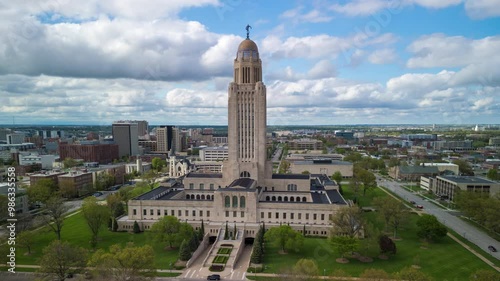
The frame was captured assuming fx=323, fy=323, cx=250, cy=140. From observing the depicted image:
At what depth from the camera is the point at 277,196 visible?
83750mm

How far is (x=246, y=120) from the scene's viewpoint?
85.4 meters

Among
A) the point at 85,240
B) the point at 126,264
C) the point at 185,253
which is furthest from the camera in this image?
the point at 85,240

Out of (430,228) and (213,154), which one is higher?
(213,154)

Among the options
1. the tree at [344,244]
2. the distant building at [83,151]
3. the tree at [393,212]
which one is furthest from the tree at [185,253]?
the distant building at [83,151]

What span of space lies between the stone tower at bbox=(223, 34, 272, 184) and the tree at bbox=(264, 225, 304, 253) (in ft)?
89.8

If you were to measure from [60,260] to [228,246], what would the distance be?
28073 millimetres

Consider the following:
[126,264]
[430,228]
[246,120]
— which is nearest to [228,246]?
[126,264]

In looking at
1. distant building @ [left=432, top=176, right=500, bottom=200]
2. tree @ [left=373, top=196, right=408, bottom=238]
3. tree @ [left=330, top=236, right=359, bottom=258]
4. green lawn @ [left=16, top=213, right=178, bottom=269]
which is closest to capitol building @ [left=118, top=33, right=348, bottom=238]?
green lawn @ [left=16, top=213, right=178, bottom=269]

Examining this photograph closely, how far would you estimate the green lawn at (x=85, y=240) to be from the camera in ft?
183

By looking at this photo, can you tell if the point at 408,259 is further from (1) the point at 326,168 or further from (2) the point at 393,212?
(1) the point at 326,168

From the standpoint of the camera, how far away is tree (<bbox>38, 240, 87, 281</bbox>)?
138 feet

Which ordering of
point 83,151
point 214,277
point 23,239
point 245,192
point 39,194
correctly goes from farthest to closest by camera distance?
point 83,151 < point 39,194 < point 245,192 < point 23,239 < point 214,277

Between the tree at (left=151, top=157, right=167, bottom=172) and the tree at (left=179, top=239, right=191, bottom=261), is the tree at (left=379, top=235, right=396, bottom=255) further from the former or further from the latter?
the tree at (left=151, top=157, right=167, bottom=172)

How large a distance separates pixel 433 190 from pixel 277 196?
61464 millimetres
